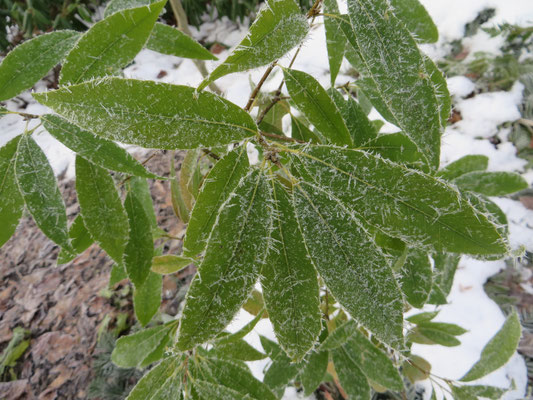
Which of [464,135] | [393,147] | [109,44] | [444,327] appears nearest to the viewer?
[109,44]

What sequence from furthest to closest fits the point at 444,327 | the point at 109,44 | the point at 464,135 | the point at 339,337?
the point at 464,135, the point at 444,327, the point at 339,337, the point at 109,44

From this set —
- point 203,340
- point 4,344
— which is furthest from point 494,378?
point 4,344

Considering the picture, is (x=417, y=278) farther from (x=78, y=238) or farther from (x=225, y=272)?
(x=78, y=238)

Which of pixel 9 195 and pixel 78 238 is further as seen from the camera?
pixel 78 238

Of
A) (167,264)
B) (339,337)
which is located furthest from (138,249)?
(339,337)

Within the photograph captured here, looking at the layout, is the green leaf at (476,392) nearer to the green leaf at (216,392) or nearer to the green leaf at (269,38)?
the green leaf at (216,392)

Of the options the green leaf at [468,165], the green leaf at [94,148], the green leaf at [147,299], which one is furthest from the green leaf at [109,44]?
the green leaf at [468,165]
